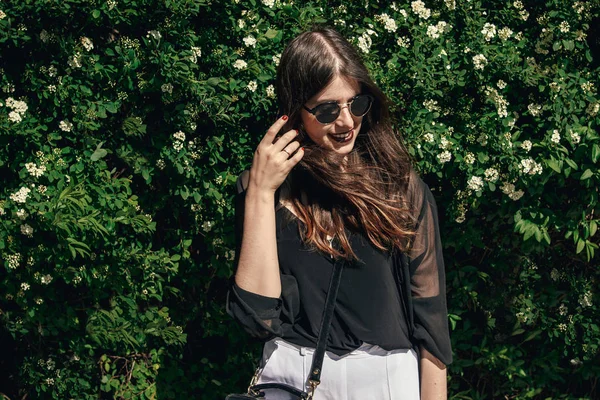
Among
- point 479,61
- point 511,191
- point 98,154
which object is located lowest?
point 511,191

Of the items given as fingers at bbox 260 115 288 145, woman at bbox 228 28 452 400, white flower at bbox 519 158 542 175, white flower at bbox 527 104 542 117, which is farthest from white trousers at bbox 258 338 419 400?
white flower at bbox 527 104 542 117

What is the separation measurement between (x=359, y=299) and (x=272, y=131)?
0.56 metres

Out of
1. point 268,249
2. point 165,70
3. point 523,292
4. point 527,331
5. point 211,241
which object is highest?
point 165,70

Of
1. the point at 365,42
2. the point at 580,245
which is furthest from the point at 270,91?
the point at 580,245

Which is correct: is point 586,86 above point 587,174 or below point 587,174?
above

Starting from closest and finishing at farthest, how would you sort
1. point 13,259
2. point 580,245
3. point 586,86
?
point 13,259
point 586,86
point 580,245

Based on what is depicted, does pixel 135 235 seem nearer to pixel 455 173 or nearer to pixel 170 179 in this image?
pixel 170 179

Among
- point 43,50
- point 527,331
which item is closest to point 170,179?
point 43,50

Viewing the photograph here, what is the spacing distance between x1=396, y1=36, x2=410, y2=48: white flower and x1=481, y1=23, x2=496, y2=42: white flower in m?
0.32

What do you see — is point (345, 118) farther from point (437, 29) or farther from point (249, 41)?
point (437, 29)

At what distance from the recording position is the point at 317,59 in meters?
2.29

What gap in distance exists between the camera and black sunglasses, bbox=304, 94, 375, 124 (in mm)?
2270

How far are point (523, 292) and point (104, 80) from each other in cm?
221

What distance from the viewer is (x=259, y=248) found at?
2.16m
